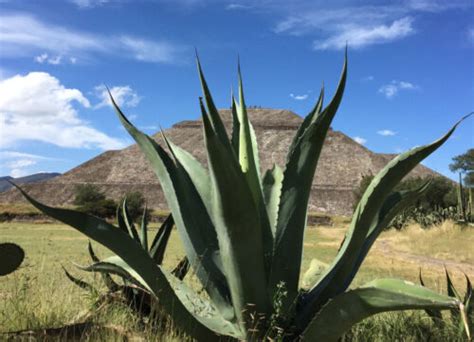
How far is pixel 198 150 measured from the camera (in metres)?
53.1

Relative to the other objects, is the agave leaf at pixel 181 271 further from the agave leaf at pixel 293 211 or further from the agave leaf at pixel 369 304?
the agave leaf at pixel 369 304

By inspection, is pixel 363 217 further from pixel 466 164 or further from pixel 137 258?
pixel 466 164

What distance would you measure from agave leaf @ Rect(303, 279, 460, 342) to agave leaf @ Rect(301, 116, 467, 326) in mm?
281

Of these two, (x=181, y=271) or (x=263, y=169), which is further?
(x=263, y=169)

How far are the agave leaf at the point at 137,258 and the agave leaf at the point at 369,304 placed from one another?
416 millimetres

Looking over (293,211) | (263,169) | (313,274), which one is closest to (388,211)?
(293,211)

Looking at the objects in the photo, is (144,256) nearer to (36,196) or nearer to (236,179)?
(236,179)

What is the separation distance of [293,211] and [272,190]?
0.74ft

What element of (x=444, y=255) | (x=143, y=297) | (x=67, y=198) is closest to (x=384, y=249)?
(x=444, y=255)

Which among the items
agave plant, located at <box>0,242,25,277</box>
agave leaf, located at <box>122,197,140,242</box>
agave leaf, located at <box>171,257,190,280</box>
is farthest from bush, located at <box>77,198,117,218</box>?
agave plant, located at <box>0,242,25,277</box>

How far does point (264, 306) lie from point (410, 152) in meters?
0.77

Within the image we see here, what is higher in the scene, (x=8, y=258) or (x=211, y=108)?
(x=211, y=108)

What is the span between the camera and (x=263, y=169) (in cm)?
4903

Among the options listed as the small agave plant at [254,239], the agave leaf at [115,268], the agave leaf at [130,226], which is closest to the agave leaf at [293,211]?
the small agave plant at [254,239]
